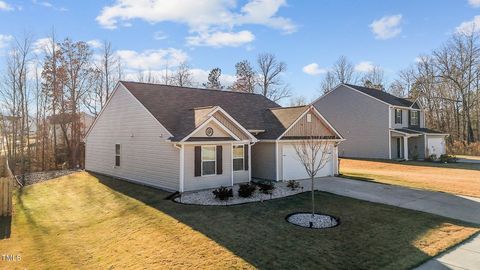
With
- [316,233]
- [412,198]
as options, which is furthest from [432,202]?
[316,233]

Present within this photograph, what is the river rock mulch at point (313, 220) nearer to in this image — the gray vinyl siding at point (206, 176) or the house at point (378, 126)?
the gray vinyl siding at point (206, 176)

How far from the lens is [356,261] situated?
721 cm

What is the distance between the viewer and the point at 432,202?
1301cm

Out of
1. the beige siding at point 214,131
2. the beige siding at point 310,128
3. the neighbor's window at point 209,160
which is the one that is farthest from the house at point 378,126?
the neighbor's window at point 209,160

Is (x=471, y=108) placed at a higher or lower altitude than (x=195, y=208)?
higher

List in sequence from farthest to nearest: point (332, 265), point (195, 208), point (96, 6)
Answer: point (96, 6) < point (195, 208) < point (332, 265)

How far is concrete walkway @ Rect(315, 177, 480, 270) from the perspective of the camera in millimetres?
7270

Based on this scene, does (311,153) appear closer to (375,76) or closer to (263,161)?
(263,161)

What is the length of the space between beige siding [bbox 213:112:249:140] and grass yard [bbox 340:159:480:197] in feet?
27.2

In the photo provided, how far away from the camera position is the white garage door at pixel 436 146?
33.5 m

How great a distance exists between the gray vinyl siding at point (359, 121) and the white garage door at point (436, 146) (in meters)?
6.22

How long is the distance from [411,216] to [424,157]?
25.7 metres

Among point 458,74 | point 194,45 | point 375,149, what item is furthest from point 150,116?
point 458,74

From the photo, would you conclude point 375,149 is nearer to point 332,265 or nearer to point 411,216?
point 411,216
